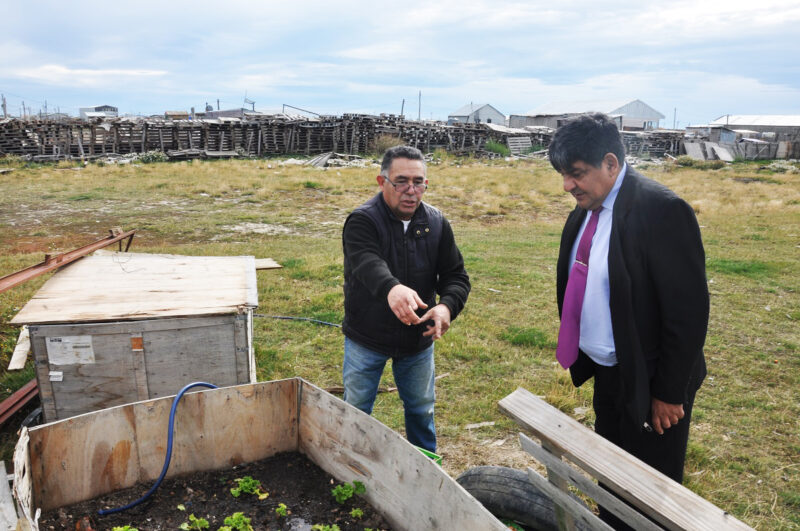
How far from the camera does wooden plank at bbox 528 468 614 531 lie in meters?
1.98

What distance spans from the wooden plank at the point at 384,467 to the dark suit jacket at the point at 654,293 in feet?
2.66

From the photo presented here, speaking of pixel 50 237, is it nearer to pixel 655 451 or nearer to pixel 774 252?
pixel 655 451

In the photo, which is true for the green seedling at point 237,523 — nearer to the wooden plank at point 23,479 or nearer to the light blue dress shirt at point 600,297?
the wooden plank at point 23,479

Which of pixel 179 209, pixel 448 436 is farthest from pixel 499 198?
pixel 448 436

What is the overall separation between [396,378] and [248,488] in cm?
98

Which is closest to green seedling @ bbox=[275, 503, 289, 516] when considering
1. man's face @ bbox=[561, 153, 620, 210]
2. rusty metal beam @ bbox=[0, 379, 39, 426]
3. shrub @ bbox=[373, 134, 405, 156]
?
man's face @ bbox=[561, 153, 620, 210]

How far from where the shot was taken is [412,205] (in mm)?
2742

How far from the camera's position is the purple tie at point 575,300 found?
2.30 meters

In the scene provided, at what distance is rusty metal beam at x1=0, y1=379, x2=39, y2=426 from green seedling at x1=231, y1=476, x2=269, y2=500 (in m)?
2.34

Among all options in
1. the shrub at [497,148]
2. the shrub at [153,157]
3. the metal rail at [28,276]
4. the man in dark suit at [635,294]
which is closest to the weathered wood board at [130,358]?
the metal rail at [28,276]

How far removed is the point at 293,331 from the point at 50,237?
828 cm

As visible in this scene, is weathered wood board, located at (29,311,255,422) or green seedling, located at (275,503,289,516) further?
weathered wood board, located at (29,311,255,422)

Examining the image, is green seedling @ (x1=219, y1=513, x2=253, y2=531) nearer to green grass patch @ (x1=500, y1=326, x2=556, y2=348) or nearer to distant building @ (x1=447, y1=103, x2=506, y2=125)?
green grass patch @ (x1=500, y1=326, x2=556, y2=348)

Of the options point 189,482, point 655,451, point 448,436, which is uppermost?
point 655,451
